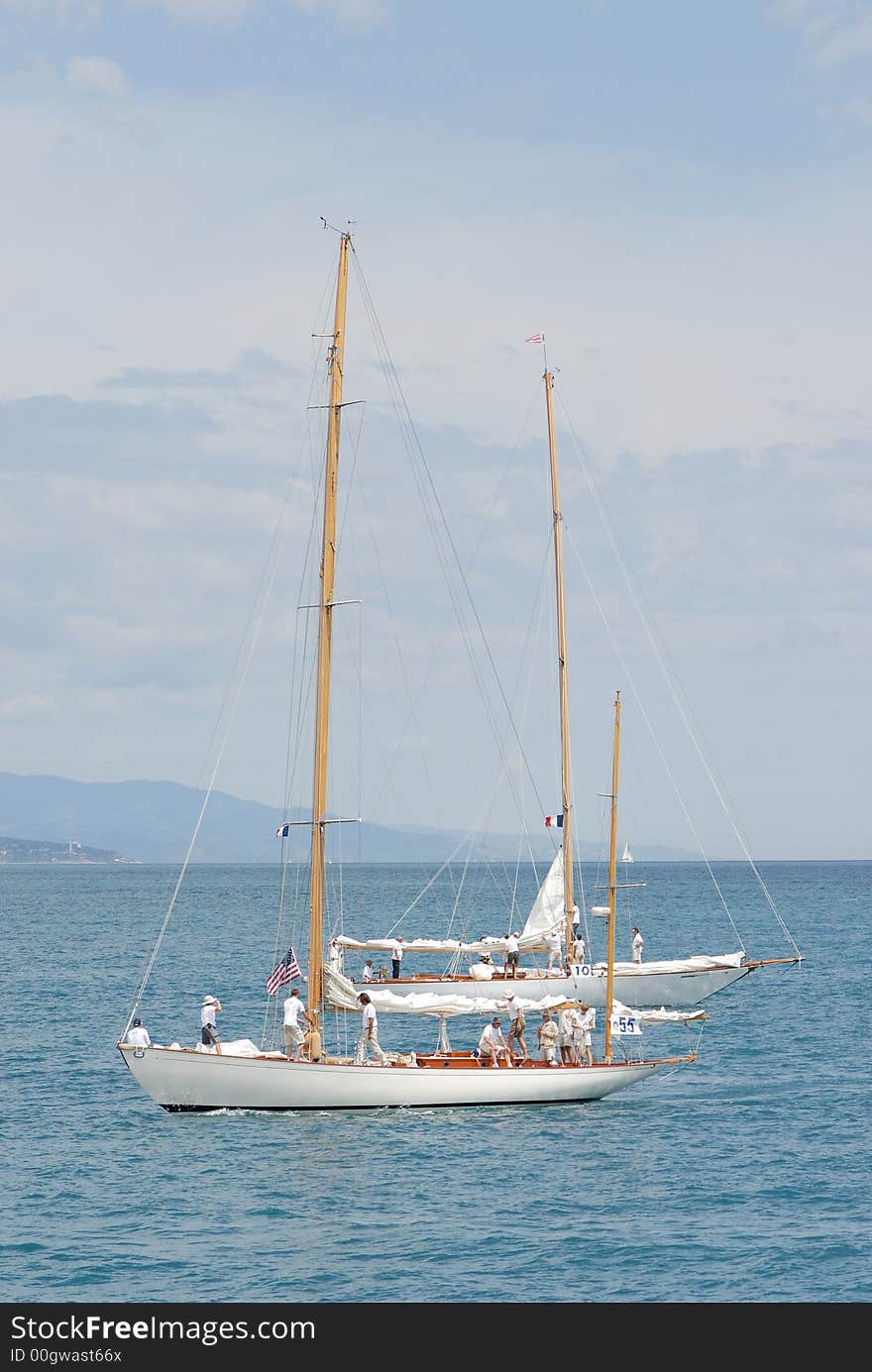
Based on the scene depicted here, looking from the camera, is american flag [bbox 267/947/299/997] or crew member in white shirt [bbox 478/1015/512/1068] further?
crew member in white shirt [bbox 478/1015/512/1068]

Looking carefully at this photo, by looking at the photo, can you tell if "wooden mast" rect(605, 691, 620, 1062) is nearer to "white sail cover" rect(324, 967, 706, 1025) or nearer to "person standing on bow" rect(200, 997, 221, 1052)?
"white sail cover" rect(324, 967, 706, 1025)

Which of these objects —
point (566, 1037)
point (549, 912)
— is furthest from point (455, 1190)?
point (549, 912)

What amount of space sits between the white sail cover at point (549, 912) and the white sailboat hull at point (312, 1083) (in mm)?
24000

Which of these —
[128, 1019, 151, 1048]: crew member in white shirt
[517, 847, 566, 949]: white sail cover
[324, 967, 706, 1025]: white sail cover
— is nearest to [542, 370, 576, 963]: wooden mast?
[517, 847, 566, 949]: white sail cover

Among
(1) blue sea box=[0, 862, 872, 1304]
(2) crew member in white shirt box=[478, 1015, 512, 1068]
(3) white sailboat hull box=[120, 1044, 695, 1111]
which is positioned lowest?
(1) blue sea box=[0, 862, 872, 1304]

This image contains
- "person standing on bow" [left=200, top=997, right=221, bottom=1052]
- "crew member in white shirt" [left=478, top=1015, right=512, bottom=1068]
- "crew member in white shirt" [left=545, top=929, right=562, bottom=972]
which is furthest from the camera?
"crew member in white shirt" [left=545, top=929, right=562, bottom=972]

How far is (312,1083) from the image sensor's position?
40719 mm

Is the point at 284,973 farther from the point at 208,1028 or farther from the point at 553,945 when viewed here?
the point at 553,945

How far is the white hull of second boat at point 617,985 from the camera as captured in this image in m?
62.2

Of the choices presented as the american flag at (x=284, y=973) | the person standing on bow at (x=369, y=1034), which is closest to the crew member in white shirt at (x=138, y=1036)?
the american flag at (x=284, y=973)

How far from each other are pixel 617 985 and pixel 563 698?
11.9m

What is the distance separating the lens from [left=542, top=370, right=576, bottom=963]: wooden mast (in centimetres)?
6506

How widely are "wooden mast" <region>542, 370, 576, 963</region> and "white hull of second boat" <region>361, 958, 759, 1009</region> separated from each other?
2014mm

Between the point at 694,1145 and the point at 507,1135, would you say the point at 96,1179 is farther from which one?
the point at 694,1145
